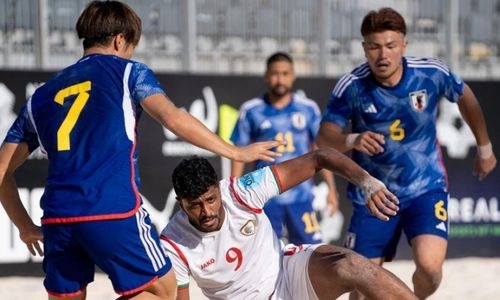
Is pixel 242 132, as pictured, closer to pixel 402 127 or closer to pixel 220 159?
pixel 220 159

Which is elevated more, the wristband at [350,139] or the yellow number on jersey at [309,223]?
the wristband at [350,139]

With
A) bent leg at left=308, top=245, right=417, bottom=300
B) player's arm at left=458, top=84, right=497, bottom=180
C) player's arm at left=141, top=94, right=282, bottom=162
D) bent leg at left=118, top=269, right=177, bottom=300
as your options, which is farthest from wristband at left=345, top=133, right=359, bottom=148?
bent leg at left=118, top=269, right=177, bottom=300

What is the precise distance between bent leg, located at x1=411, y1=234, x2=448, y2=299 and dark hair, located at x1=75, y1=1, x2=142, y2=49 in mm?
2523

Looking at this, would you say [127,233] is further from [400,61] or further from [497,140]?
[497,140]

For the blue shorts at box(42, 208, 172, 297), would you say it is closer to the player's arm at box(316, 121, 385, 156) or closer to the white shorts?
the white shorts

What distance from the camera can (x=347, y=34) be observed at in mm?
12141

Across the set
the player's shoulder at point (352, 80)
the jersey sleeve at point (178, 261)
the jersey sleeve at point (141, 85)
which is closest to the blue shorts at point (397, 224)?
the player's shoulder at point (352, 80)

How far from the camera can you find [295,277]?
19.1 feet

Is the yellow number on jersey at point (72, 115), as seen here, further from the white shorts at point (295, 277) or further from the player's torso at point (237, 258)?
the white shorts at point (295, 277)

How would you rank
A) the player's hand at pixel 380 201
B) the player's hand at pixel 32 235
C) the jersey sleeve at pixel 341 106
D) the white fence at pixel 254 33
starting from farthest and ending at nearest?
the white fence at pixel 254 33
the jersey sleeve at pixel 341 106
the player's hand at pixel 32 235
the player's hand at pixel 380 201

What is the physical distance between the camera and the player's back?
489 cm

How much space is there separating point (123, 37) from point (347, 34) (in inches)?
286

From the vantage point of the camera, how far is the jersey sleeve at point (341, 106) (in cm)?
704

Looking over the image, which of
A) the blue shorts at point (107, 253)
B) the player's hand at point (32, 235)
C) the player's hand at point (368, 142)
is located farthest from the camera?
the player's hand at point (368, 142)
